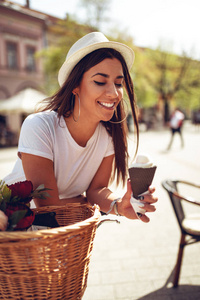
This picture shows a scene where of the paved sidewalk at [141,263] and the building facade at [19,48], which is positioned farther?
the building facade at [19,48]

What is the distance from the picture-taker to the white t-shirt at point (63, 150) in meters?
1.33

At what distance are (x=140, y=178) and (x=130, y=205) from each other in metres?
0.29

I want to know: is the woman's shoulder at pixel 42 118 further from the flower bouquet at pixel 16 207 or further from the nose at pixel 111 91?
the flower bouquet at pixel 16 207

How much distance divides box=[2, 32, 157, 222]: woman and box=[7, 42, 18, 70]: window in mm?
20700

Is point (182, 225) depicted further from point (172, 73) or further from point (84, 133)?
point (172, 73)

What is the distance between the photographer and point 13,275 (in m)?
0.80

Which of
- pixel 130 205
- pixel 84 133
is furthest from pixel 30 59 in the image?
pixel 130 205

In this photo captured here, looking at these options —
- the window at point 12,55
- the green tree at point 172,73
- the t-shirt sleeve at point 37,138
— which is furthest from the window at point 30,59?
the t-shirt sleeve at point 37,138

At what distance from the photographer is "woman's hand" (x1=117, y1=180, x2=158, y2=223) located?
102cm

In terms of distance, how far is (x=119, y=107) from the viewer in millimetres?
1711

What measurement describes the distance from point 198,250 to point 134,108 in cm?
208

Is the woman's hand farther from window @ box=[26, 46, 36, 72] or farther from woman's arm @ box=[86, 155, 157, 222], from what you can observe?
window @ box=[26, 46, 36, 72]

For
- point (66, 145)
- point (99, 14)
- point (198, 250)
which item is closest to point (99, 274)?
point (198, 250)

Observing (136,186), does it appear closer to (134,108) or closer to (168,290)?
(134,108)
